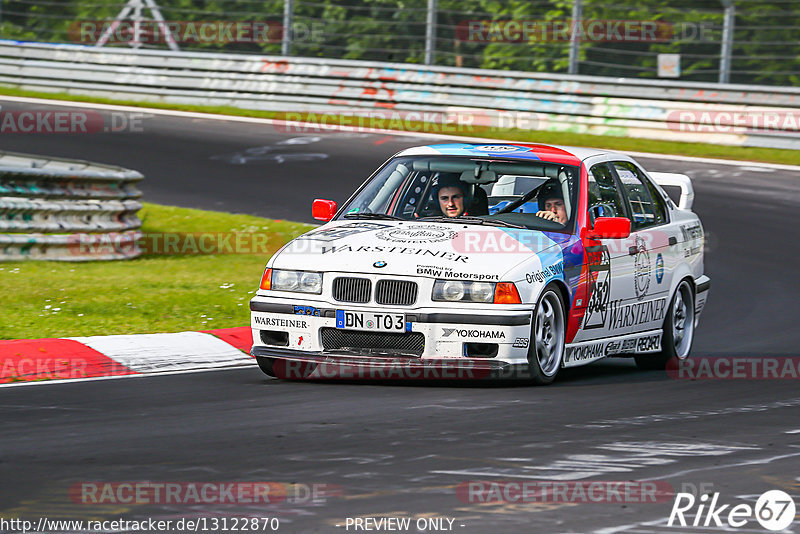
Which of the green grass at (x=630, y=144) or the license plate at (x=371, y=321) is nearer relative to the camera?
the license plate at (x=371, y=321)

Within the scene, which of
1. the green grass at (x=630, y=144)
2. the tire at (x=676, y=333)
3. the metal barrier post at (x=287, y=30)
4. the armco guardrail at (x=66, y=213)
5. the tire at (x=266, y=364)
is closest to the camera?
the tire at (x=266, y=364)

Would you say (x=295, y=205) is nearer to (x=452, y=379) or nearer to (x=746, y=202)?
(x=746, y=202)

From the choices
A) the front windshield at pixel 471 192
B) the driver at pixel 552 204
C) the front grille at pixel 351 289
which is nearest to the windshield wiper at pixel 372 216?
the front windshield at pixel 471 192

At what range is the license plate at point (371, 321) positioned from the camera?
26.7 ft

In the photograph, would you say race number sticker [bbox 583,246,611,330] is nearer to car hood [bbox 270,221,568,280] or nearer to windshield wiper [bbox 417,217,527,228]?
car hood [bbox 270,221,568,280]

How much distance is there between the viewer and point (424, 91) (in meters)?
23.7

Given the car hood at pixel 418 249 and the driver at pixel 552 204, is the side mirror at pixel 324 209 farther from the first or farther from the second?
the driver at pixel 552 204

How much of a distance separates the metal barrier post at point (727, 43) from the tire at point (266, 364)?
48.7 feet

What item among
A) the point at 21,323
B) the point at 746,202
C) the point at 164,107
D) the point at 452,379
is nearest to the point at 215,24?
the point at 164,107

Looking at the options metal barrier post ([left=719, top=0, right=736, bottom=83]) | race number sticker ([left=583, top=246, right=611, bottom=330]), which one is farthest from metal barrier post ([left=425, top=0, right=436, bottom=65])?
race number sticker ([left=583, top=246, right=611, bottom=330])

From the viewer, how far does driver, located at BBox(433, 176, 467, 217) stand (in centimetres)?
930

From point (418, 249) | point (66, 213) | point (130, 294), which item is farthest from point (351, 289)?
point (66, 213)

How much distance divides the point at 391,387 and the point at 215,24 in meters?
19.8

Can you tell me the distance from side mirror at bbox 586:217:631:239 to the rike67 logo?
137 inches
